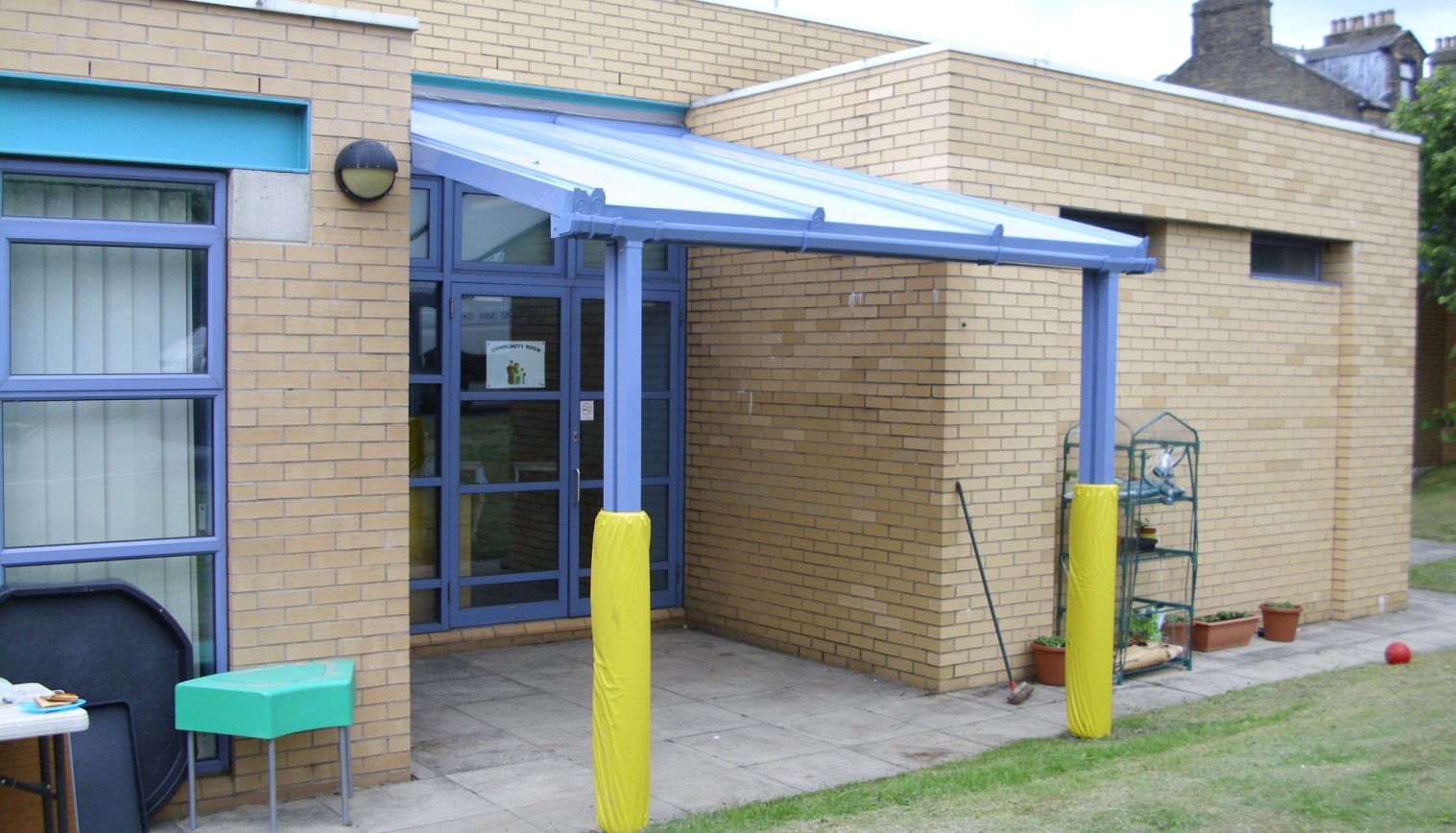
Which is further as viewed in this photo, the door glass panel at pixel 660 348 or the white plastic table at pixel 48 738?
the door glass panel at pixel 660 348

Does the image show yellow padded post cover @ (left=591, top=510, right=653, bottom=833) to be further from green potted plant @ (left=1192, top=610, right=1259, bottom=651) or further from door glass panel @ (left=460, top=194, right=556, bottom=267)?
green potted plant @ (left=1192, top=610, right=1259, bottom=651)

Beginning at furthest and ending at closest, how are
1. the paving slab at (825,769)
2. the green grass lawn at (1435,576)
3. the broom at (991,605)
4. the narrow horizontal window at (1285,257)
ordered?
the green grass lawn at (1435,576)
the narrow horizontal window at (1285,257)
the broom at (991,605)
the paving slab at (825,769)

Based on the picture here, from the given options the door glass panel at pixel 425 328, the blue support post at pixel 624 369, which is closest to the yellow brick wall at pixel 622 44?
the door glass panel at pixel 425 328

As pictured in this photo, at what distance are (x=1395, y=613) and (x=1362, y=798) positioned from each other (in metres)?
7.14

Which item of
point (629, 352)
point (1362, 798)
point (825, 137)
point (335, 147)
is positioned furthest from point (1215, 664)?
point (335, 147)

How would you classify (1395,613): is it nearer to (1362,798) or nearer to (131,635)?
(1362,798)

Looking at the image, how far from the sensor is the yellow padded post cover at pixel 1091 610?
7.62m

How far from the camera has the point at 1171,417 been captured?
32.2 ft

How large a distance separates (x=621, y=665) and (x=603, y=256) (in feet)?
17.1

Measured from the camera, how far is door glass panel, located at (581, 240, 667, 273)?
1028 cm

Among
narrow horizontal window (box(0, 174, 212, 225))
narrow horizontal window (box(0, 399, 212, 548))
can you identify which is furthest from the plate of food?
narrow horizontal window (box(0, 174, 212, 225))

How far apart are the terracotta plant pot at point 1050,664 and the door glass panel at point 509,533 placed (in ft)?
12.0

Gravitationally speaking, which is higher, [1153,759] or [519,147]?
[519,147]

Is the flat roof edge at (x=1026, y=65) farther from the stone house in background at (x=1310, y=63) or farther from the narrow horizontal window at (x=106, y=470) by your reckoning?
the stone house in background at (x=1310, y=63)
